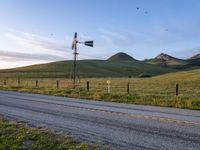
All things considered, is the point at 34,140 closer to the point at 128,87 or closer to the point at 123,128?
the point at 123,128

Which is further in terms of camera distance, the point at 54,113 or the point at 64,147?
the point at 54,113

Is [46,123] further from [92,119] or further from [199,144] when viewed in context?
[199,144]

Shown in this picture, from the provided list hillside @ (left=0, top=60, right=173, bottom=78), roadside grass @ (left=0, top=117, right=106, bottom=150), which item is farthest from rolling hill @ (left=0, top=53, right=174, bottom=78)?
roadside grass @ (left=0, top=117, right=106, bottom=150)

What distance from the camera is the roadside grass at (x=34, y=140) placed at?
7645 mm

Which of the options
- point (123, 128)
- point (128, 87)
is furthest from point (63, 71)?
point (123, 128)

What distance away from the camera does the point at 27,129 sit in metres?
9.84

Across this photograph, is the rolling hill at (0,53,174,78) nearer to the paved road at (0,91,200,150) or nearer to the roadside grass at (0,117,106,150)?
the paved road at (0,91,200,150)

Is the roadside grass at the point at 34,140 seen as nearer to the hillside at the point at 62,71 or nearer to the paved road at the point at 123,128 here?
the paved road at the point at 123,128

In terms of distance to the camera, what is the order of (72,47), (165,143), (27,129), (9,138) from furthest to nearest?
1. (72,47)
2. (27,129)
3. (9,138)
4. (165,143)

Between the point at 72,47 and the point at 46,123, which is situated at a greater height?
the point at 72,47

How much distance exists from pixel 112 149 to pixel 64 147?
1.08m

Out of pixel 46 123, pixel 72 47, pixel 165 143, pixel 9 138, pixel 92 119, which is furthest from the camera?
pixel 72 47

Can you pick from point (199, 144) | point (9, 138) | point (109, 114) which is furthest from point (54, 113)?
point (199, 144)

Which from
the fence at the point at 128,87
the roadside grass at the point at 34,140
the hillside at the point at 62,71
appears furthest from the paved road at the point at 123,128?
the hillside at the point at 62,71
